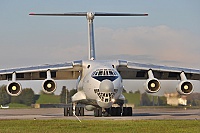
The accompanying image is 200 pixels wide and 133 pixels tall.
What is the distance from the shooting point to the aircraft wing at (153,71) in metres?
→ 31.4

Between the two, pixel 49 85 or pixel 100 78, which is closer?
pixel 100 78

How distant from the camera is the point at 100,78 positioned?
91.9ft

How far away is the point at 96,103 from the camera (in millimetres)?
28422

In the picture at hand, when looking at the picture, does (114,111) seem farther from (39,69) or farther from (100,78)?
(39,69)

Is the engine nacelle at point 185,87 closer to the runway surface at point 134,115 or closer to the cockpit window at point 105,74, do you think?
the runway surface at point 134,115

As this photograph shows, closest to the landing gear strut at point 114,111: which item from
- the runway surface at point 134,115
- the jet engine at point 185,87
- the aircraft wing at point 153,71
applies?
the runway surface at point 134,115

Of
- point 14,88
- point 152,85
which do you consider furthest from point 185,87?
point 14,88

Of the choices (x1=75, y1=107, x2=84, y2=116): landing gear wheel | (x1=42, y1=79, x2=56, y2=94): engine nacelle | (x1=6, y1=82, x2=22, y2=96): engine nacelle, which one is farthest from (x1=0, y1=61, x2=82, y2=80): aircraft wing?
(x1=75, y1=107, x2=84, y2=116): landing gear wheel

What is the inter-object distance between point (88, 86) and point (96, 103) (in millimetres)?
1057

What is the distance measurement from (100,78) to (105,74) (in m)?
0.33

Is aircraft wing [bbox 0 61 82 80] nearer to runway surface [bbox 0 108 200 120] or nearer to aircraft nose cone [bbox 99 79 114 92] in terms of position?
runway surface [bbox 0 108 200 120]

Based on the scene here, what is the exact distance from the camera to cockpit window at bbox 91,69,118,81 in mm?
27906

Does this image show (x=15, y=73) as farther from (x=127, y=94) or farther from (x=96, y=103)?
(x=127, y=94)

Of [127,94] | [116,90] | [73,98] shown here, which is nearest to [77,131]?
[116,90]
